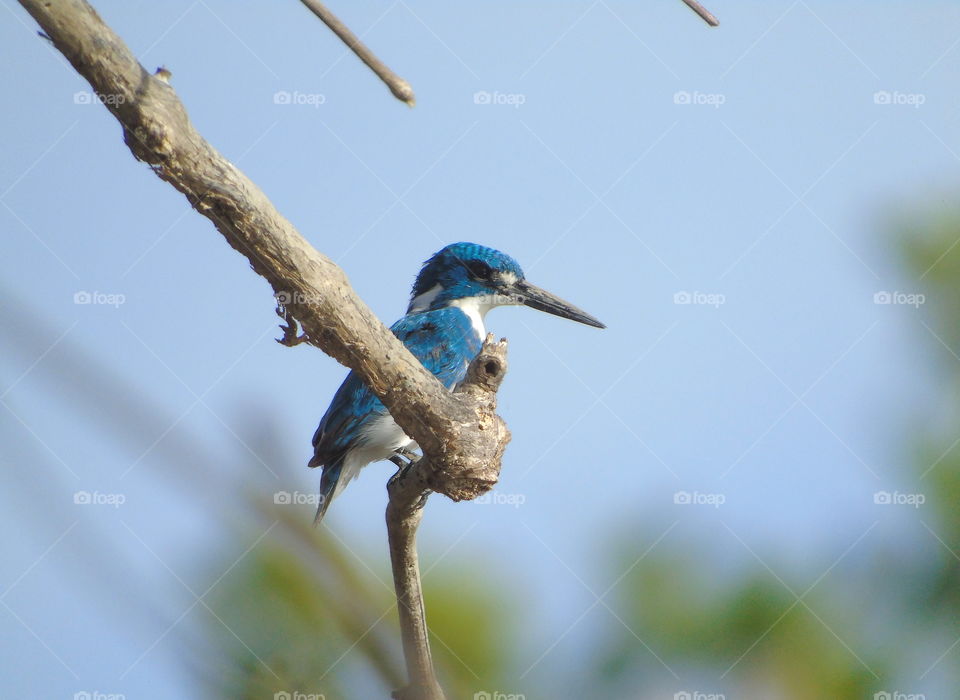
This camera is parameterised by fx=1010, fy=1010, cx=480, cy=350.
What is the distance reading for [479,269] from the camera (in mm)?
5184

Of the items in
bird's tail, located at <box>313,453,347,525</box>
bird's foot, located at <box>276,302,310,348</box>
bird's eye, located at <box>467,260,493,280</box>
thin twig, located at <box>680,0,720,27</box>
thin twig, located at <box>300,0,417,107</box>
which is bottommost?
bird's tail, located at <box>313,453,347,525</box>

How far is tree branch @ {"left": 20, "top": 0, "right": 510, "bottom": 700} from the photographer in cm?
229

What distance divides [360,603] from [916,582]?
10.6 feet

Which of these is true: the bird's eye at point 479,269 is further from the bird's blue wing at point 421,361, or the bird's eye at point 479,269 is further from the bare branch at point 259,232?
the bare branch at point 259,232

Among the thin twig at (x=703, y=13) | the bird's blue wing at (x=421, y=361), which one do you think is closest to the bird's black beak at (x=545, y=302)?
the bird's blue wing at (x=421, y=361)

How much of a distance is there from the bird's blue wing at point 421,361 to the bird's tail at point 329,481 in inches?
1.0

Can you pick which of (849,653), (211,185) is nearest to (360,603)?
(211,185)

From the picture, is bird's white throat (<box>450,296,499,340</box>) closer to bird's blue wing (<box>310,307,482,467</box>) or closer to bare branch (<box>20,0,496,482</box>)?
Answer: bird's blue wing (<box>310,307,482,467</box>)

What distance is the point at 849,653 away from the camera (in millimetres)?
4320

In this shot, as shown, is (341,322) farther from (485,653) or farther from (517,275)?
(517,275)

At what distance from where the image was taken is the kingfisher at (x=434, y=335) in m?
4.36

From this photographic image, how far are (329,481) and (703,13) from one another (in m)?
3.08

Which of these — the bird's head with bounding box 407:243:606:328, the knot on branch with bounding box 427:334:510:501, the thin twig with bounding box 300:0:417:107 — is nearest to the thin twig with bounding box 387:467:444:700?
the knot on branch with bounding box 427:334:510:501

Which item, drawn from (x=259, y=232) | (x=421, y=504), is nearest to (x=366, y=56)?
(x=259, y=232)
